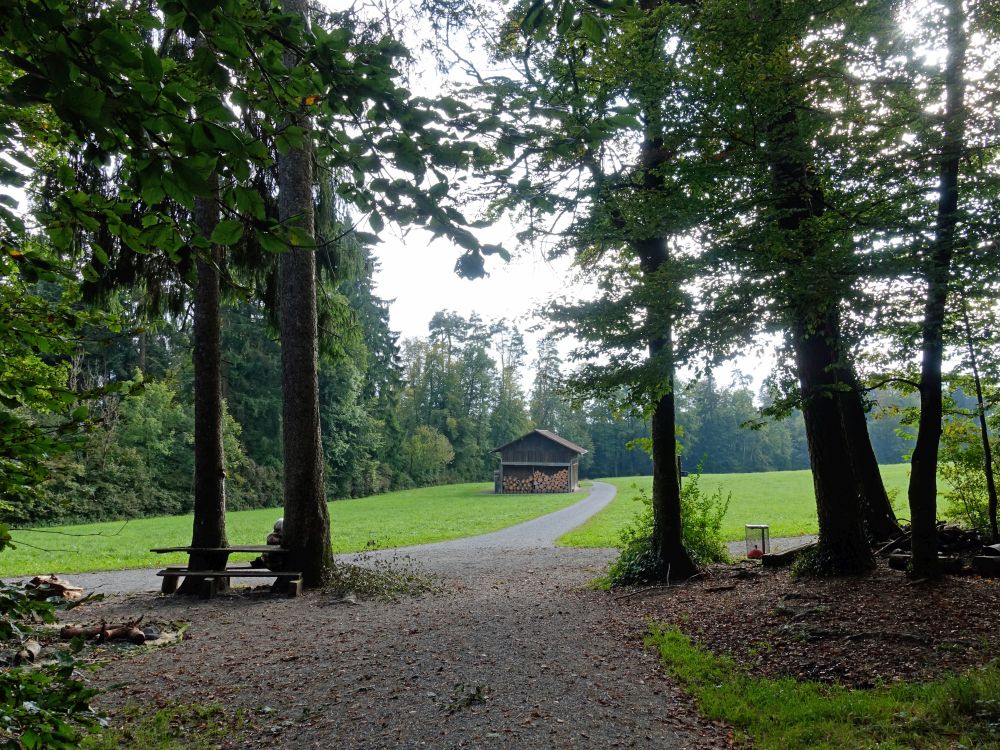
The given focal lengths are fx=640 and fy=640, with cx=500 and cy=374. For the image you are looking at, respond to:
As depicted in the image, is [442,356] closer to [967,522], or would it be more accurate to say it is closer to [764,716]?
[967,522]

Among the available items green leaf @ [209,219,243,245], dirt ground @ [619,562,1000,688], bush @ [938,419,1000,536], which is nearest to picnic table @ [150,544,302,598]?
dirt ground @ [619,562,1000,688]

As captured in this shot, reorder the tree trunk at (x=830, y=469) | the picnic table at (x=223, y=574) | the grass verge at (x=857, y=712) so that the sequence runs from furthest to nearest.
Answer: the picnic table at (x=223, y=574), the tree trunk at (x=830, y=469), the grass verge at (x=857, y=712)

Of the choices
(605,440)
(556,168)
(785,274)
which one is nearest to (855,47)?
(785,274)

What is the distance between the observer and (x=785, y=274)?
586 centimetres

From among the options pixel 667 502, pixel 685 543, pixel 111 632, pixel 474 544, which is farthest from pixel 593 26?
pixel 474 544

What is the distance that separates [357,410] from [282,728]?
1672 inches

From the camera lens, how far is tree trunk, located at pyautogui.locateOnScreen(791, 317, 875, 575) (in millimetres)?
7758

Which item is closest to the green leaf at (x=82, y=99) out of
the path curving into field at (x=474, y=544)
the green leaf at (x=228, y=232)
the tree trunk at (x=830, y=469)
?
the green leaf at (x=228, y=232)

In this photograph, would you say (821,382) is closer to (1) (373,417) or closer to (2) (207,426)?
(2) (207,426)

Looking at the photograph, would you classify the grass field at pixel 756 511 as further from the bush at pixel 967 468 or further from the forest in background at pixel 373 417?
the forest in background at pixel 373 417

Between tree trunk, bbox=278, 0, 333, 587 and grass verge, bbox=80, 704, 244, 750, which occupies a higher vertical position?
tree trunk, bbox=278, 0, 333, 587

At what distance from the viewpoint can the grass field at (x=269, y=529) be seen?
13981 millimetres

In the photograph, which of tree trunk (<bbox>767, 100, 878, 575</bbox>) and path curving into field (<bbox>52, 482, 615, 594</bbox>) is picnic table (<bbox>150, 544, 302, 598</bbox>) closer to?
path curving into field (<bbox>52, 482, 615, 594</bbox>)

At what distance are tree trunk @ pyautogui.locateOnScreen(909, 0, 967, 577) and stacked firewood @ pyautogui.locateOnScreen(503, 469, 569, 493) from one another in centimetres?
4032
